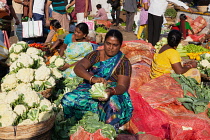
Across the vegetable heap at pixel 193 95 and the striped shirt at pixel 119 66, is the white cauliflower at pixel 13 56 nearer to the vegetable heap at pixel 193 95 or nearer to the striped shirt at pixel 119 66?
the striped shirt at pixel 119 66

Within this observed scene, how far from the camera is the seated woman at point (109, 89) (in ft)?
9.00

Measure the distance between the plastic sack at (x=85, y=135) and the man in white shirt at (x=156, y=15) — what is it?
464 cm

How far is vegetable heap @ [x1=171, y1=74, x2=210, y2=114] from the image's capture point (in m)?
3.18

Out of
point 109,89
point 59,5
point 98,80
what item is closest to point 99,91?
point 109,89

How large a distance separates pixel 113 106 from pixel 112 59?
627 mm

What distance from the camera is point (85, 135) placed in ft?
7.75

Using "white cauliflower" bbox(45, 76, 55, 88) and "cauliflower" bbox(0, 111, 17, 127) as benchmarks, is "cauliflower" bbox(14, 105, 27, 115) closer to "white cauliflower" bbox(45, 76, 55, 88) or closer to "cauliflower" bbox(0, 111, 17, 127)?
"cauliflower" bbox(0, 111, 17, 127)

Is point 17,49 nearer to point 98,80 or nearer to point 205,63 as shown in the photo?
point 98,80

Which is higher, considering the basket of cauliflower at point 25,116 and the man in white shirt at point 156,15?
→ the man in white shirt at point 156,15

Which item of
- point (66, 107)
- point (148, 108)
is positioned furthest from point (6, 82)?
point (148, 108)

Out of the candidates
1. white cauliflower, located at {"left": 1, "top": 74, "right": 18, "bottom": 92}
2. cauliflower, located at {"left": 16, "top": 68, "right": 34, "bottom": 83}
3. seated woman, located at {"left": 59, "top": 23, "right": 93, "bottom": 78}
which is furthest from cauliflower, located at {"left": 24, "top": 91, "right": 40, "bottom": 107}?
seated woman, located at {"left": 59, "top": 23, "right": 93, "bottom": 78}

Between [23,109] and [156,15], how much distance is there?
196 inches

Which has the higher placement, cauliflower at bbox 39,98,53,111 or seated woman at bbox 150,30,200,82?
seated woman at bbox 150,30,200,82

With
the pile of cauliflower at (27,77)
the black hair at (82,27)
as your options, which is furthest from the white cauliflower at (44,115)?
the black hair at (82,27)
